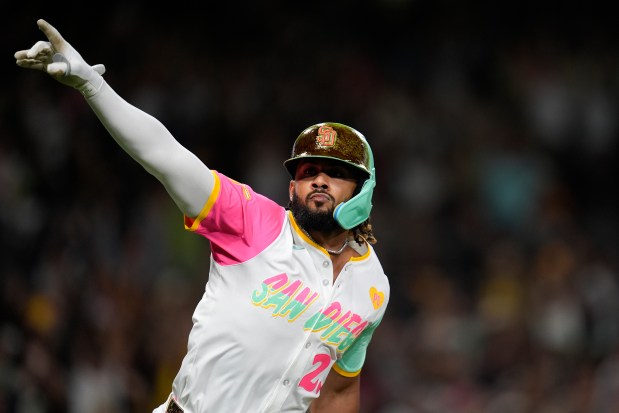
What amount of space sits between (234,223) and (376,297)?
2.65ft

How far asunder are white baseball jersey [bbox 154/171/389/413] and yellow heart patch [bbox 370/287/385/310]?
207 mm

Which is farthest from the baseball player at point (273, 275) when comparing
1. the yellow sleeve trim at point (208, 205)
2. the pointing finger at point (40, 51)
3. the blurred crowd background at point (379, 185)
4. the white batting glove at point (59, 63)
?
the blurred crowd background at point (379, 185)

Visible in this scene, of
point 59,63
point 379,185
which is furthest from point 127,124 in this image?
point 379,185

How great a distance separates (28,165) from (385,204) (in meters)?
3.26

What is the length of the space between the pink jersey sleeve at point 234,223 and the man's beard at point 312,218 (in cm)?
9

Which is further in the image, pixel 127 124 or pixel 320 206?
pixel 320 206

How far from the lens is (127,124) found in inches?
157

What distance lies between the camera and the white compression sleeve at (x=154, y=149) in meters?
3.99

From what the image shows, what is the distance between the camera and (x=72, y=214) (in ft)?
31.1

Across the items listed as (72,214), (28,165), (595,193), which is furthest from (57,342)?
(595,193)

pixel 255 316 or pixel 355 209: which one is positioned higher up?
pixel 355 209

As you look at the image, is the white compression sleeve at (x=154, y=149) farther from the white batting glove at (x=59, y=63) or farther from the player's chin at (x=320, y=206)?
the player's chin at (x=320, y=206)

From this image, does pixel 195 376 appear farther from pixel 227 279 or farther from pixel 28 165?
pixel 28 165

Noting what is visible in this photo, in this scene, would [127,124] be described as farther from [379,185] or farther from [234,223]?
[379,185]
